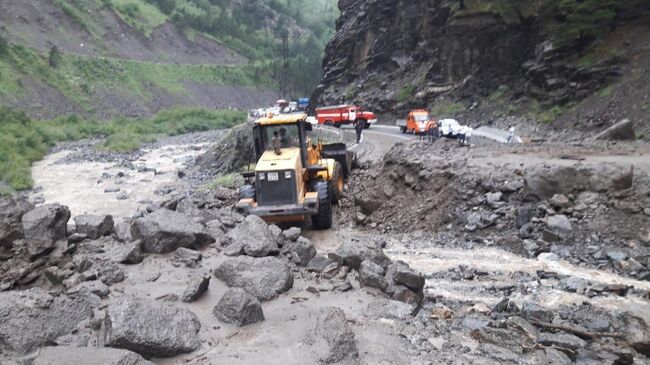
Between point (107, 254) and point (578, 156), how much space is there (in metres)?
13.1

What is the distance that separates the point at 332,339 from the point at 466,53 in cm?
3503

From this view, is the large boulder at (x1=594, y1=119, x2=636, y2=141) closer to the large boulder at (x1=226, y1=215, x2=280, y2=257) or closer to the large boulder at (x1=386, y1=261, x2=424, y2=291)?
the large boulder at (x1=386, y1=261, x2=424, y2=291)

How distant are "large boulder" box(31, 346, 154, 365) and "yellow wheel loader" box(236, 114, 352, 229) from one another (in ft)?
24.8

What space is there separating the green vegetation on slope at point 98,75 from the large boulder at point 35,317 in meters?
56.7

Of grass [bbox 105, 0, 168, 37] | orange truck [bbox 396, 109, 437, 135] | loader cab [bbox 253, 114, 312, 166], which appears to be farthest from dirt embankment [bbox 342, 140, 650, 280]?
grass [bbox 105, 0, 168, 37]

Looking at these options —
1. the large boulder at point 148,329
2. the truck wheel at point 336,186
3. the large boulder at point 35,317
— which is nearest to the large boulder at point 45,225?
the large boulder at point 35,317

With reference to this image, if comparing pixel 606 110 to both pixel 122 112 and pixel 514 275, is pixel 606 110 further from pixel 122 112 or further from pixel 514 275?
pixel 122 112

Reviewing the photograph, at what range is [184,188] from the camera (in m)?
23.5

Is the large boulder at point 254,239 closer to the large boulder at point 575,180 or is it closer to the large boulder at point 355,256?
the large boulder at point 355,256

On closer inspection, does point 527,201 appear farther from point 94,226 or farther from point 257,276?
point 94,226

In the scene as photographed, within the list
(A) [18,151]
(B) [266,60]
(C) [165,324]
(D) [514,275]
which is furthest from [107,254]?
(B) [266,60]

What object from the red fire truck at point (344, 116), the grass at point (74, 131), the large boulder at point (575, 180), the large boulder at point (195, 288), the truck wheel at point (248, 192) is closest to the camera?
the large boulder at point (195, 288)

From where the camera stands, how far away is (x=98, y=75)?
246ft

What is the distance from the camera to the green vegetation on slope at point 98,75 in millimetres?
61469
